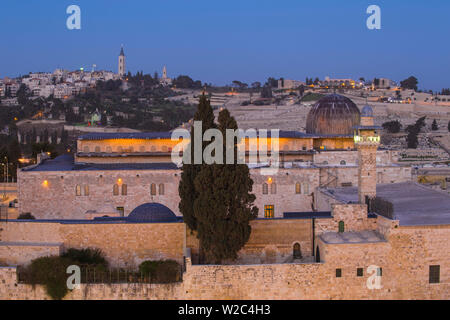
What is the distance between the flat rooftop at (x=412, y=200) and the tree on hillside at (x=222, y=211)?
4.50 metres

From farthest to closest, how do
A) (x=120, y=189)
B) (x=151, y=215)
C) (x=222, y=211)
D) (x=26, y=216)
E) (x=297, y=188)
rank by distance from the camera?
(x=297, y=188) → (x=120, y=189) → (x=26, y=216) → (x=151, y=215) → (x=222, y=211)

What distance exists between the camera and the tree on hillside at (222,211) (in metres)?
20.6

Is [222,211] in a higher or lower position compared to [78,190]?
higher

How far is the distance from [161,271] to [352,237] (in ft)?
20.6

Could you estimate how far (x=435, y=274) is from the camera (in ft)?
65.4

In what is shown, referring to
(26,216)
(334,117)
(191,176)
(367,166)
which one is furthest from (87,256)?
(334,117)

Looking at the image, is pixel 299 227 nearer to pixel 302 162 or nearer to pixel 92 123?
pixel 302 162

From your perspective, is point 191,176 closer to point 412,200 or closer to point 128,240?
point 128,240

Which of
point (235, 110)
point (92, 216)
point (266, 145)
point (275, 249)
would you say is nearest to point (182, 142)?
point (266, 145)

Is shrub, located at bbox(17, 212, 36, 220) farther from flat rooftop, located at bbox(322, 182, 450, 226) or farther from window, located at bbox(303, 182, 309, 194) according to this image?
flat rooftop, located at bbox(322, 182, 450, 226)

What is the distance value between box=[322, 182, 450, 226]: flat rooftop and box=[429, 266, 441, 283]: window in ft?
4.76

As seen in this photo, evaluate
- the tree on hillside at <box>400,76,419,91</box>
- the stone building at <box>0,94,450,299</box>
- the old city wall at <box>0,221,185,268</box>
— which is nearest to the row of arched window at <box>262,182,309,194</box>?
the stone building at <box>0,94,450,299</box>

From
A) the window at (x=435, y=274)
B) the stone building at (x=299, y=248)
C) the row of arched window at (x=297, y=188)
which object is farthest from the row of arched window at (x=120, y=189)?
the window at (x=435, y=274)

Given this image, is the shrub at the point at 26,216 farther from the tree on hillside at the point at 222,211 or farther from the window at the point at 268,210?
the window at the point at 268,210
